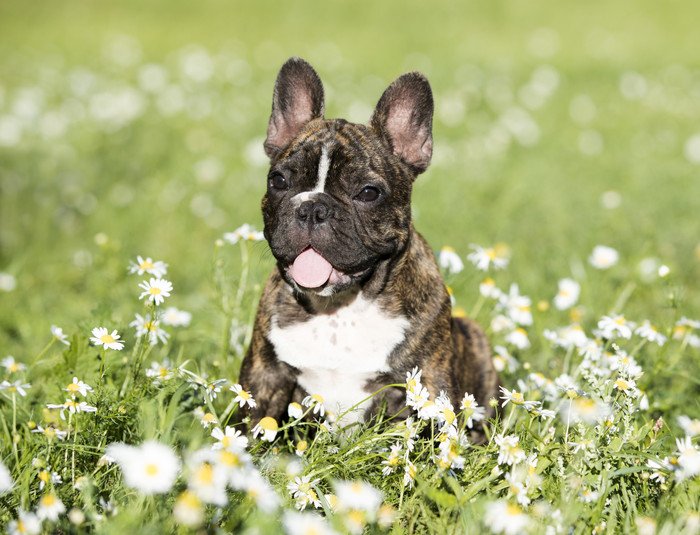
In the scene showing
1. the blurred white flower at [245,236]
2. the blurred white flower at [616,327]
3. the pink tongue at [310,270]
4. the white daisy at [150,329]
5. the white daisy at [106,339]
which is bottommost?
the blurred white flower at [616,327]

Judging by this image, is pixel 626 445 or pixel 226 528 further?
pixel 626 445

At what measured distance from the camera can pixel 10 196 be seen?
780 centimetres

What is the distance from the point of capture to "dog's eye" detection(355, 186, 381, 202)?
3553 mm

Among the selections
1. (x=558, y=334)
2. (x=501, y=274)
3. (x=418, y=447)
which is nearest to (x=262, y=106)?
(x=501, y=274)

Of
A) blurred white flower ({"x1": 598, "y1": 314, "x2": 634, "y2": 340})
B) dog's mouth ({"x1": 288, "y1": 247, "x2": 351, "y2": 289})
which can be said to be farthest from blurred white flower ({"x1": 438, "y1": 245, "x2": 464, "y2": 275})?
dog's mouth ({"x1": 288, "y1": 247, "x2": 351, "y2": 289})

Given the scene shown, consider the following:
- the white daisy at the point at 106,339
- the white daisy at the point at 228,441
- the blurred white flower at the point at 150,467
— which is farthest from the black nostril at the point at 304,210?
the blurred white flower at the point at 150,467

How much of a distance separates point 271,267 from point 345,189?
170 centimetres

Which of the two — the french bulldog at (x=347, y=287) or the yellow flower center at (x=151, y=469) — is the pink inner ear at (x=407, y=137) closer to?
the french bulldog at (x=347, y=287)

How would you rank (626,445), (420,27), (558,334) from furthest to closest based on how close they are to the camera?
(420,27), (558,334), (626,445)

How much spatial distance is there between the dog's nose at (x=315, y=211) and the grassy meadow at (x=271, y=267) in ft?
2.38

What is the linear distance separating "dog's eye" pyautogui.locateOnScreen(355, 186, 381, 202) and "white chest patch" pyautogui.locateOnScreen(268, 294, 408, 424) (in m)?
0.42

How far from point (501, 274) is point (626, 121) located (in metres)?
5.85

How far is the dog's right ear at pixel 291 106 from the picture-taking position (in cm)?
392

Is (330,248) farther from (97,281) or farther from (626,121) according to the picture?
(626,121)
